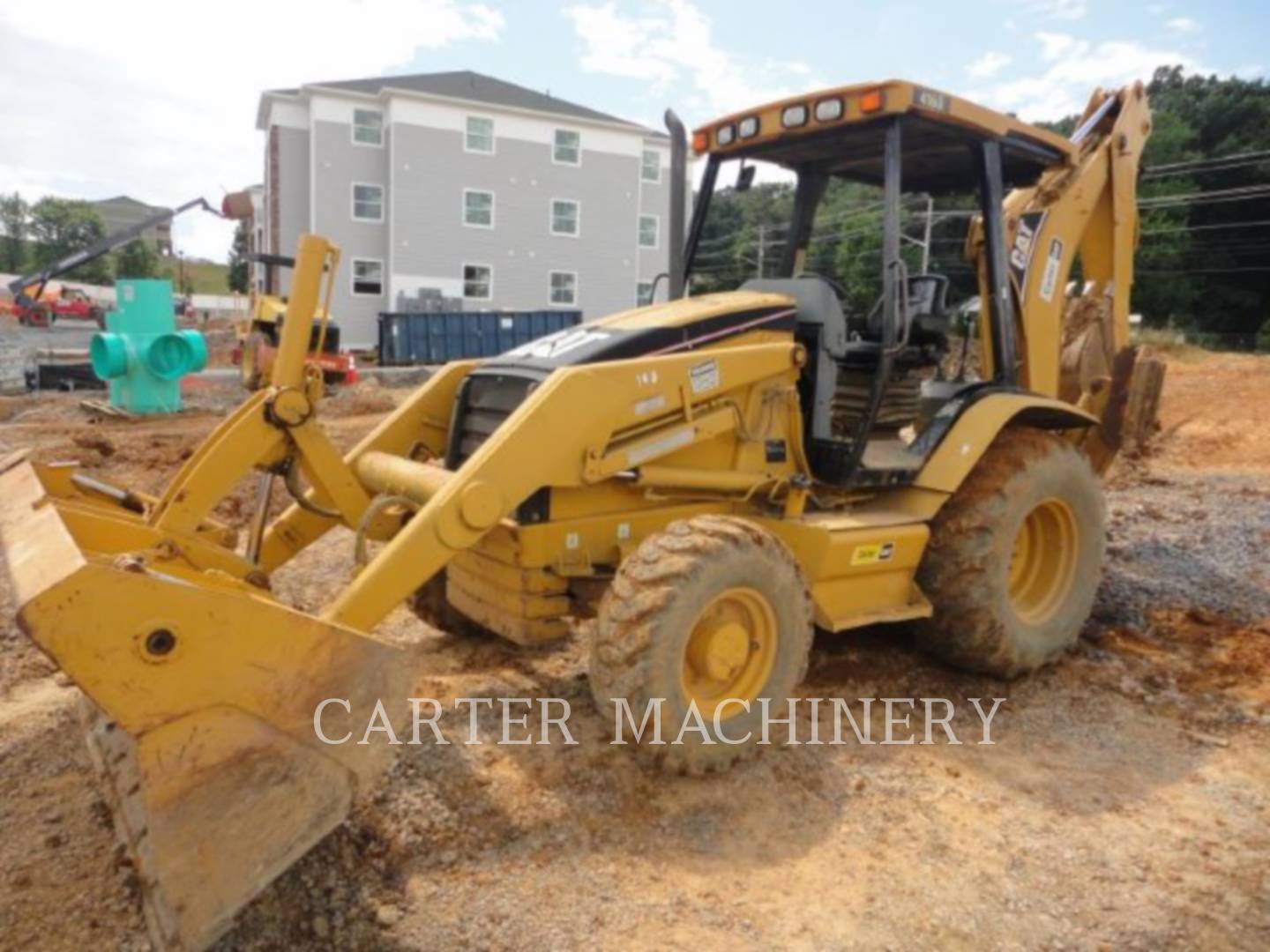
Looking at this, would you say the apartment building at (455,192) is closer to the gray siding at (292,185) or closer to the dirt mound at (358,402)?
the gray siding at (292,185)

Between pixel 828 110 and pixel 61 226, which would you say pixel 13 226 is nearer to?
pixel 61 226

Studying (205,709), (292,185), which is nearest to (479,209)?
(292,185)

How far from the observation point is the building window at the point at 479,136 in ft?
99.3

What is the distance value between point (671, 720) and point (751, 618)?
0.58 metres

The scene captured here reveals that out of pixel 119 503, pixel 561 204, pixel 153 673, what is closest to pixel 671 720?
pixel 153 673

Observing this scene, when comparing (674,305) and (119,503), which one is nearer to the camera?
(119,503)

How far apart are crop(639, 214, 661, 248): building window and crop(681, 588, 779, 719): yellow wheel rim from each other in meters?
30.5

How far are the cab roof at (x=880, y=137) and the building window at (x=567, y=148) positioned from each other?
27408 millimetres

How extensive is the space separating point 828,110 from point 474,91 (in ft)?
96.2

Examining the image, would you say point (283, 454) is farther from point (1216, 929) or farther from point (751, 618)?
point (1216, 929)

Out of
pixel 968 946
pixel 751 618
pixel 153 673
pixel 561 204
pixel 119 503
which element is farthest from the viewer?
pixel 561 204

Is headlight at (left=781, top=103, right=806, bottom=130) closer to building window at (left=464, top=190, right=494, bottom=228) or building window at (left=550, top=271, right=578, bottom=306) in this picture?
building window at (left=464, top=190, right=494, bottom=228)

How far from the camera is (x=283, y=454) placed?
169 inches

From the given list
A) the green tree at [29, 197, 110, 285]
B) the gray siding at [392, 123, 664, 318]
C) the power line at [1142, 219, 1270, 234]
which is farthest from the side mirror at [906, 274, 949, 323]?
the green tree at [29, 197, 110, 285]
